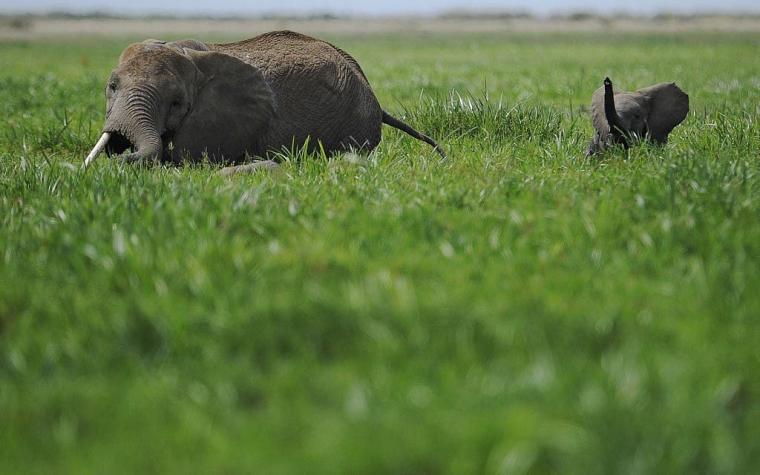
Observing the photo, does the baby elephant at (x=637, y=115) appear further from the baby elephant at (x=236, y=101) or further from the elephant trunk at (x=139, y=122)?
the elephant trunk at (x=139, y=122)

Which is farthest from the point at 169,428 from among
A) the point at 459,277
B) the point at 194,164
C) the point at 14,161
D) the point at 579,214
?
the point at 14,161

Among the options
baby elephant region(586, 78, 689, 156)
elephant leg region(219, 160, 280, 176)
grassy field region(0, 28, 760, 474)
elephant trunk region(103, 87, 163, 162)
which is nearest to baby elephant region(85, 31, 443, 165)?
elephant trunk region(103, 87, 163, 162)

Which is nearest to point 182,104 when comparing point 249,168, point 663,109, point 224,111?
point 224,111

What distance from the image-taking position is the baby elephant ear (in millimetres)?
6875

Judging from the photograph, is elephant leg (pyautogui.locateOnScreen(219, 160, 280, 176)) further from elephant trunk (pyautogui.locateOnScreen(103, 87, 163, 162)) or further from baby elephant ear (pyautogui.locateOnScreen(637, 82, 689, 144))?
baby elephant ear (pyautogui.locateOnScreen(637, 82, 689, 144))

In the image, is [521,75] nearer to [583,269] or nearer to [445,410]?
[583,269]

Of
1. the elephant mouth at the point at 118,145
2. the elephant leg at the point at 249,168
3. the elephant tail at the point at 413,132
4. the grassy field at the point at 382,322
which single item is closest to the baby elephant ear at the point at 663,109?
the grassy field at the point at 382,322

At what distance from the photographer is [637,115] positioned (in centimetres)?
673

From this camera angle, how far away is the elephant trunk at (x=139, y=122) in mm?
6047

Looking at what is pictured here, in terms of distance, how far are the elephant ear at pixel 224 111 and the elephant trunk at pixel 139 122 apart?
39 cm

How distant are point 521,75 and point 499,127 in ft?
35.4

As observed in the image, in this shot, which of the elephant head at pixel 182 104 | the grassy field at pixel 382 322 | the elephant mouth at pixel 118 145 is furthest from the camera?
the elephant mouth at pixel 118 145

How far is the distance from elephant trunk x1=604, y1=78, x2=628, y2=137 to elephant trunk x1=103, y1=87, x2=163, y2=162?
126 inches

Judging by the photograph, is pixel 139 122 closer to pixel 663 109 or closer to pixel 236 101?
pixel 236 101
